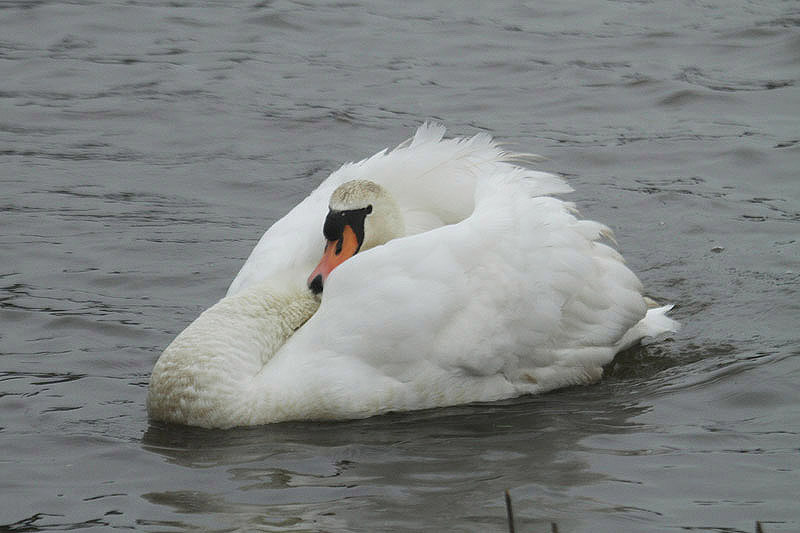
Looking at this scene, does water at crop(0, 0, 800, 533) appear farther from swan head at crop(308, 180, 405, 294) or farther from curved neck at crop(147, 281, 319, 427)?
swan head at crop(308, 180, 405, 294)

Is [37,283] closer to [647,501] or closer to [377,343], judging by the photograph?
[377,343]

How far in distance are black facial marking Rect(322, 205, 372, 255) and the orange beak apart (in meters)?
0.01

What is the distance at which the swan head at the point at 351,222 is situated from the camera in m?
7.51

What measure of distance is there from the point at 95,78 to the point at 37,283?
474 centimetres

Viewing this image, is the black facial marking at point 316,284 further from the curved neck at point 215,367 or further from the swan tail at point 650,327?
the swan tail at point 650,327

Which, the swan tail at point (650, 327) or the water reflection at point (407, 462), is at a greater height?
the swan tail at point (650, 327)

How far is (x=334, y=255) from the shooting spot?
24.7 feet

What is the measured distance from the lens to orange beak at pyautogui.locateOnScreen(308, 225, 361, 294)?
24.6ft

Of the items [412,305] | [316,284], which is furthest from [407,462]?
[316,284]

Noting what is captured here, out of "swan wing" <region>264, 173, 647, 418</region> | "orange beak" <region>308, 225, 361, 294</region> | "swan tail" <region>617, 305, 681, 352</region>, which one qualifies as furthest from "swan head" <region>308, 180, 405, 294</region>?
"swan tail" <region>617, 305, 681, 352</region>

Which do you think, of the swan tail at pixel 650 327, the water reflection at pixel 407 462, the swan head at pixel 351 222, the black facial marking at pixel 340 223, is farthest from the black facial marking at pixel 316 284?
the swan tail at pixel 650 327

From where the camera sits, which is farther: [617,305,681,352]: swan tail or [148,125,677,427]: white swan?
[617,305,681,352]: swan tail

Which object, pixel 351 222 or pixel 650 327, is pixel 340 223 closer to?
pixel 351 222

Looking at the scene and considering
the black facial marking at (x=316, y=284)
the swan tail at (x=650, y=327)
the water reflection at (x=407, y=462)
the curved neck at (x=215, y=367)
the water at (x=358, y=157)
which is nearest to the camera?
the water reflection at (x=407, y=462)
